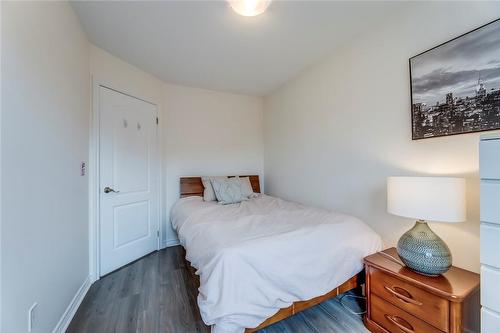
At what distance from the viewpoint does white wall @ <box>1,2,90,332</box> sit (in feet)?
3.19

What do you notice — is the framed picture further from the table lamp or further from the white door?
the white door

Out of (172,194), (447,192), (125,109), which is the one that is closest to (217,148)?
(172,194)

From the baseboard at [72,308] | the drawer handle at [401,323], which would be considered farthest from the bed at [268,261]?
the baseboard at [72,308]

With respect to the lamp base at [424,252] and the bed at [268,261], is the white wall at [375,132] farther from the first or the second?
the bed at [268,261]

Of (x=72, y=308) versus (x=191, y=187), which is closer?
(x=72, y=308)

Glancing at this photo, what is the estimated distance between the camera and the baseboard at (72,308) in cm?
146

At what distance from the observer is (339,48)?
224cm

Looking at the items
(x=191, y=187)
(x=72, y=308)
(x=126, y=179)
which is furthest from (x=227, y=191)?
(x=72, y=308)

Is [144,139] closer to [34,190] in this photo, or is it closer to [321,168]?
[34,190]

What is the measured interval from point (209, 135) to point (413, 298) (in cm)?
298

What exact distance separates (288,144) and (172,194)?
6.16 feet

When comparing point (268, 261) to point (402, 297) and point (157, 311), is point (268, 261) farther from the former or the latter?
point (157, 311)

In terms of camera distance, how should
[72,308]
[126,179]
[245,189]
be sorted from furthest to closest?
[245,189], [126,179], [72,308]

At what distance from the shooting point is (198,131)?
331cm
